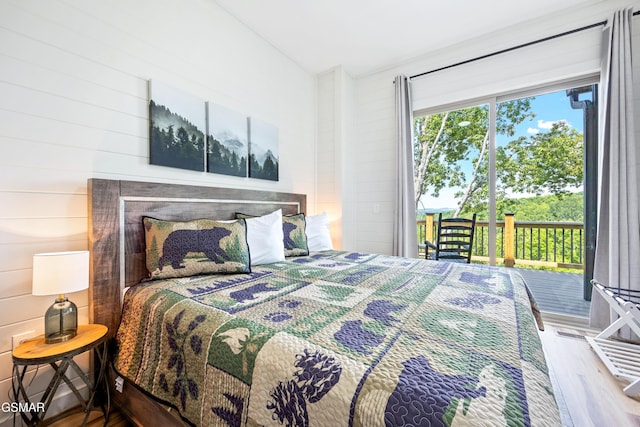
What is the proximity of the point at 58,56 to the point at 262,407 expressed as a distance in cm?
206

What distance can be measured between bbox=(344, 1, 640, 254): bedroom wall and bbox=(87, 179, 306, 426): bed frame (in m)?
2.22

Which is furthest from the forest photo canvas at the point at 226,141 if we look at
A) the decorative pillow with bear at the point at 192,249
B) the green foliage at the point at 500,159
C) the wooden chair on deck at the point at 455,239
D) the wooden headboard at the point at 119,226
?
the wooden chair on deck at the point at 455,239

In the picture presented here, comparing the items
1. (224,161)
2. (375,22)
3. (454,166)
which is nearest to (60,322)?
(224,161)

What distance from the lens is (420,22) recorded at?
2.59 metres

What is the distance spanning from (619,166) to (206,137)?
3.39 metres

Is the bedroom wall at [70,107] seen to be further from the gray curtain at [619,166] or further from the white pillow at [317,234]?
the gray curtain at [619,166]

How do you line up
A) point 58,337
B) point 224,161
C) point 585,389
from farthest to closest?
point 224,161 < point 585,389 < point 58,337

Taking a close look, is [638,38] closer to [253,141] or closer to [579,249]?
[579,249]

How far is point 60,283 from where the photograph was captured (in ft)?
4.00

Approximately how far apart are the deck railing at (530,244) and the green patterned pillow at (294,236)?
6.66 ft

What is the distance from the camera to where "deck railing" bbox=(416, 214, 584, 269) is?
2885 mm

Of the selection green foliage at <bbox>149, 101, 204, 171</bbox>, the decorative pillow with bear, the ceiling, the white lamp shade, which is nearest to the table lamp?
the white lamp shade

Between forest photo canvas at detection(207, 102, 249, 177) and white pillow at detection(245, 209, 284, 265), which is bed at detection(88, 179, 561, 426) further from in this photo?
forest photo canvas at detection(207, 102, 249, 177)

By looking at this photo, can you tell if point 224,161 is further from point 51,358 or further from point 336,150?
point 51,358
